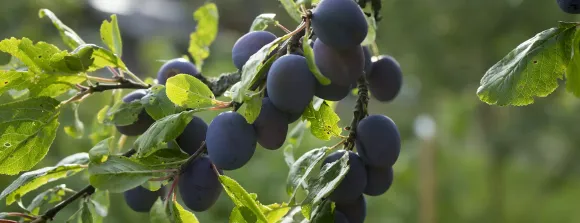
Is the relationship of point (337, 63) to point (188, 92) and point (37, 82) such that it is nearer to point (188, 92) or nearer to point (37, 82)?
point (188, 92)

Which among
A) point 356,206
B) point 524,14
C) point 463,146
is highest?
point 356,206

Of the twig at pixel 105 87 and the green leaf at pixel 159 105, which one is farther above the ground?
the green leaf at pixel 159 105

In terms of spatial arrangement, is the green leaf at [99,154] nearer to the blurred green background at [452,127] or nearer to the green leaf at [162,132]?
the green leaf at [162,132]

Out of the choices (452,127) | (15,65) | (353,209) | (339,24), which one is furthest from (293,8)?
(452,127)

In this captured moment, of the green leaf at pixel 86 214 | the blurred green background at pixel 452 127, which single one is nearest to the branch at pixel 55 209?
the green leaf at pixel 86 214

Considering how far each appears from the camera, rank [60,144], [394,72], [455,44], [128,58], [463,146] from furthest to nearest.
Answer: [128,58]
[463,146]
[455,44]
[60,144]
[394,72]

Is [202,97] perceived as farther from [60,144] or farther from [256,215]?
[60,144]

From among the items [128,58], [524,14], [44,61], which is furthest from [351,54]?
[128,58]
